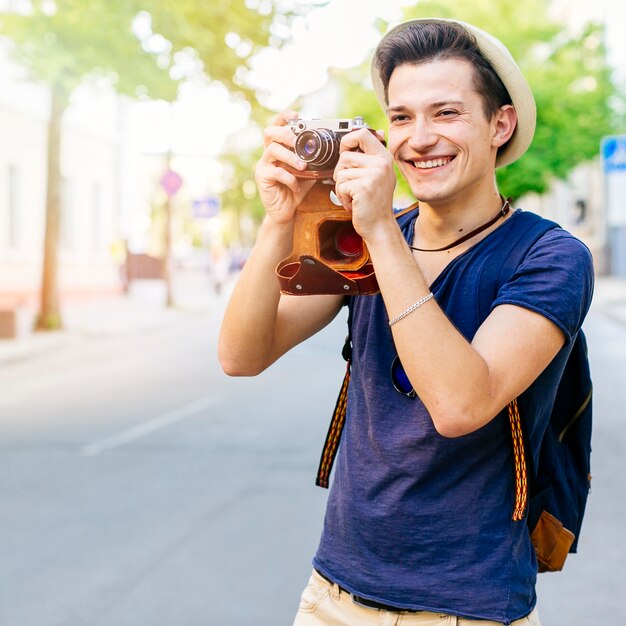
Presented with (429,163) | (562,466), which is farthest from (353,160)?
(562,466)

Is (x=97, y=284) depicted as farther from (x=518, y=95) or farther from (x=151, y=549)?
(x=518, y=95)

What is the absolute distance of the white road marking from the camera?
27.1 feet

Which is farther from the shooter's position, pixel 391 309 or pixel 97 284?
pixel 97 284

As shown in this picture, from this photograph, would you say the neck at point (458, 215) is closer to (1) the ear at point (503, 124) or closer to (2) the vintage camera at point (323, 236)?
(1) the ear at point (503, 124)

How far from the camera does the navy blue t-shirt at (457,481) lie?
1.94 meters

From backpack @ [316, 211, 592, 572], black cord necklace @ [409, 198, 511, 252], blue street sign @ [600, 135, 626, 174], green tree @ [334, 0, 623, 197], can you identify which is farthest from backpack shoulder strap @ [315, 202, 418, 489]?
green tree @ [334, 0, 623, 197]

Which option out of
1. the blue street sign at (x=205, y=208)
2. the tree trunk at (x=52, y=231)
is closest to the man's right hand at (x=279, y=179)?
the tree trunk at (x=52, y=231)

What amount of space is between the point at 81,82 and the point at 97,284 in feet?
44.9

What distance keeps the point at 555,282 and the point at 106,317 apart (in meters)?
22.8

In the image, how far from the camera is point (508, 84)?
2080 millimetres

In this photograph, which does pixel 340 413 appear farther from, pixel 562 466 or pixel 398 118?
pixel 398 118

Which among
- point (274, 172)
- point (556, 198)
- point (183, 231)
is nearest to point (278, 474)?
point (274, 172)

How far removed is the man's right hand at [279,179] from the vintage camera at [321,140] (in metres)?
0.02

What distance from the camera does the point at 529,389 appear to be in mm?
1974
